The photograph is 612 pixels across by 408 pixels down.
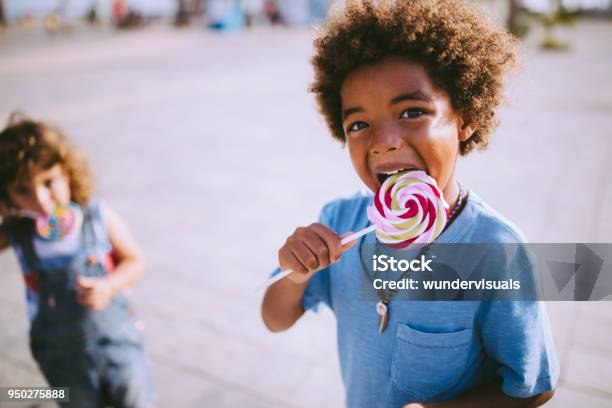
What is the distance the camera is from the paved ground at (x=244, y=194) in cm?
291

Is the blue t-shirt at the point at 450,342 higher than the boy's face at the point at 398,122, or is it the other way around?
the boy's face at the point at 398,122

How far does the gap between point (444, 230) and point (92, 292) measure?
1416 mm

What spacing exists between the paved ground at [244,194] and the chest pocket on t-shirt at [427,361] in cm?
90

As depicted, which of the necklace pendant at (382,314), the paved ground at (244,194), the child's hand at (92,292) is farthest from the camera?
the paved ground at (244,194)

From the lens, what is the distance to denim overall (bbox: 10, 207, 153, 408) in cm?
209

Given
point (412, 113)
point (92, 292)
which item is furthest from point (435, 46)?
point (92, 292)

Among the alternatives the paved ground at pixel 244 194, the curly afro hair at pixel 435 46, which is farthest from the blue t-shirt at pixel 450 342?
the paved ground at pixel 244 194

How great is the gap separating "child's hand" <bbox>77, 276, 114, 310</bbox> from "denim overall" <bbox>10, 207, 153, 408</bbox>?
0.31 feet

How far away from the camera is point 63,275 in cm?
209

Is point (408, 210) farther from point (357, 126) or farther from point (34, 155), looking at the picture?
point (34, 155)

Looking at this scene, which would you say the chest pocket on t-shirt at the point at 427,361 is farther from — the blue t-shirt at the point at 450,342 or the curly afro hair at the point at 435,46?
the curly afro hair at the point at 435,46

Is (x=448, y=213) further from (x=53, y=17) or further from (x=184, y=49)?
(x=53, y=17)

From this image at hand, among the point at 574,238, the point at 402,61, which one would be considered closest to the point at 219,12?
the point at 574,238

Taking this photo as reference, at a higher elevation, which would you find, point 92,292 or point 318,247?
point 318,247
